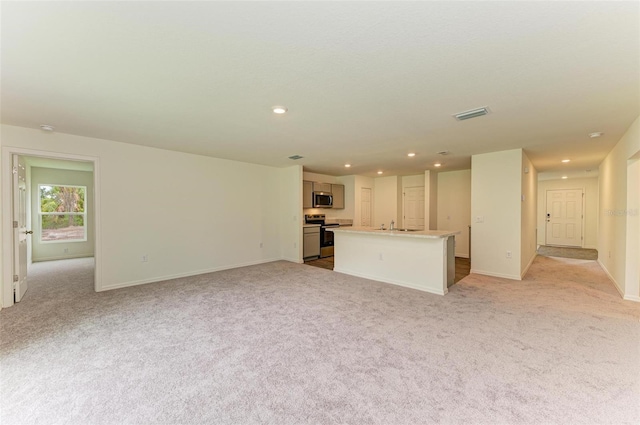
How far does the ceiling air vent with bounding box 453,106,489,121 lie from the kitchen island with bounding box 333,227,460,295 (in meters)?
1.71

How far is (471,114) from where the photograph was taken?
3.00 m

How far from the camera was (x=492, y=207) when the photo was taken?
509 centimetres

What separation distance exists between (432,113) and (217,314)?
3.51 meters

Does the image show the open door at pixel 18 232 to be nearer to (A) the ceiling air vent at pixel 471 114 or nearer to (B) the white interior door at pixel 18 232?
(B) the white interior door at pixel 18 232

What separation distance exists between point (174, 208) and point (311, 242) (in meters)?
3.40

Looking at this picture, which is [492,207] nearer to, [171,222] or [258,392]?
[258,392]

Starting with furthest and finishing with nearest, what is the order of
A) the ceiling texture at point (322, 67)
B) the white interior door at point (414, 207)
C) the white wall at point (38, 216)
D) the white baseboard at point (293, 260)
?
the white interior door at point (414, 207) < the white wall at point (38, 216) < the white baseboard at point (293, 260) < the ceiling texture at point (322, 67)

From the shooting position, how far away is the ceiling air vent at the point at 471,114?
2877mm

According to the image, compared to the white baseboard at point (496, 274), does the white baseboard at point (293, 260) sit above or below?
below

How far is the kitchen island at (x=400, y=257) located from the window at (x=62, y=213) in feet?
23.8

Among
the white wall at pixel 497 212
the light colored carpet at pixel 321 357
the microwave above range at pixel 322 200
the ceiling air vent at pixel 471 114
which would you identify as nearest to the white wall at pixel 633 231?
the light colored carpet at pixel 321 357

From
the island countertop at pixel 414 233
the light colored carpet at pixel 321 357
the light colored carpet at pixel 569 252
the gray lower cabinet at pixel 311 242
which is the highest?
the island countertop at pixel 414 233

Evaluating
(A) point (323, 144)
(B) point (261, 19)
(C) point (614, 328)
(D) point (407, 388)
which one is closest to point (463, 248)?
(C) point (614, 328)

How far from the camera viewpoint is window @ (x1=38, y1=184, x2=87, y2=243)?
6825mm
